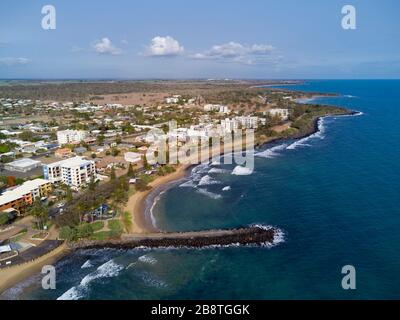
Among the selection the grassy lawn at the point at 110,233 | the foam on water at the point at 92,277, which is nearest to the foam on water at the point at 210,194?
the grassy lawn at the point at 110,233

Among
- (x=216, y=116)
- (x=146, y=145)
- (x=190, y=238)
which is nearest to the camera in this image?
(x=190, y=238)

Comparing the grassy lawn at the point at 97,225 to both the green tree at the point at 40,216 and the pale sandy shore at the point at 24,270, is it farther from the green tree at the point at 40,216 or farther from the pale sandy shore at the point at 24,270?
the green tree at the point at 40,216

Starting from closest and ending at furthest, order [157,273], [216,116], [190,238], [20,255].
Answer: [157,273] → [20,255] → [190,238] → [216,116]

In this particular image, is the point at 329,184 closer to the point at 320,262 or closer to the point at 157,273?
the point at 320,262

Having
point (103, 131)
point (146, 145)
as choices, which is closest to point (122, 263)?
point (146, 145)

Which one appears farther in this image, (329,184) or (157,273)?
(329,184)

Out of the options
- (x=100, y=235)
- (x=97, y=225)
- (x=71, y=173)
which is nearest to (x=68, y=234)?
(x=100, y=235)
